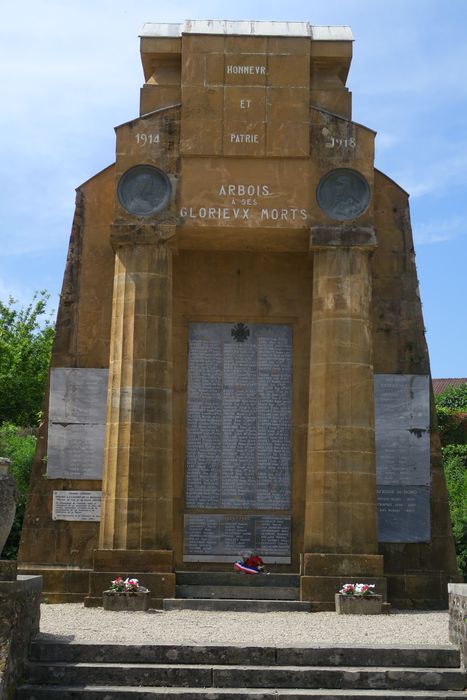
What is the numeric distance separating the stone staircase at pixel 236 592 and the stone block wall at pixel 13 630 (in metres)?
5.49

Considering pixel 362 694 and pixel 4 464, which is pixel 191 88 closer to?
pixel 4 464

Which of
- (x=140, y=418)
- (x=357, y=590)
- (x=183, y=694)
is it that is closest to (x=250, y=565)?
(x=357, y=590)

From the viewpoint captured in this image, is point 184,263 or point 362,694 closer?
point 362,694

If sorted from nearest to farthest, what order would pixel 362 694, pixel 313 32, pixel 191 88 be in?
pixel 362 694 → pixel 191 88 → pixel 313 32

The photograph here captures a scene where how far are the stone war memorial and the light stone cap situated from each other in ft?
0.20

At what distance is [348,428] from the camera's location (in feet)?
60.4

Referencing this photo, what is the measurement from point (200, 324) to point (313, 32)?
6336 mm

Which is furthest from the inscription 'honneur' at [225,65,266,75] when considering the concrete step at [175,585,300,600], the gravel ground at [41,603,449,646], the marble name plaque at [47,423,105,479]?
the gravel ground at [41,603,449,646]

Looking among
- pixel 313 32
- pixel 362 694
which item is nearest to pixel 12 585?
Answer: pixel 362 694

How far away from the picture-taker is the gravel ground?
12.5 metres

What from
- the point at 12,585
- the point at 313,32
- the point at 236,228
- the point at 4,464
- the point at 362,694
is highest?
the point at 313,32

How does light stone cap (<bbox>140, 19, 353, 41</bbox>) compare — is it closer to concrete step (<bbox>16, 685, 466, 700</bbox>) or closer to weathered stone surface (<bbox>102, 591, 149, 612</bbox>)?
weathered stone surface (<bbox>102, 591, 149, 612</bbox>)

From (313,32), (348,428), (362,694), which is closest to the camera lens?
(362,694)

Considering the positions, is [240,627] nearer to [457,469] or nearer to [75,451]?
[75,451]
